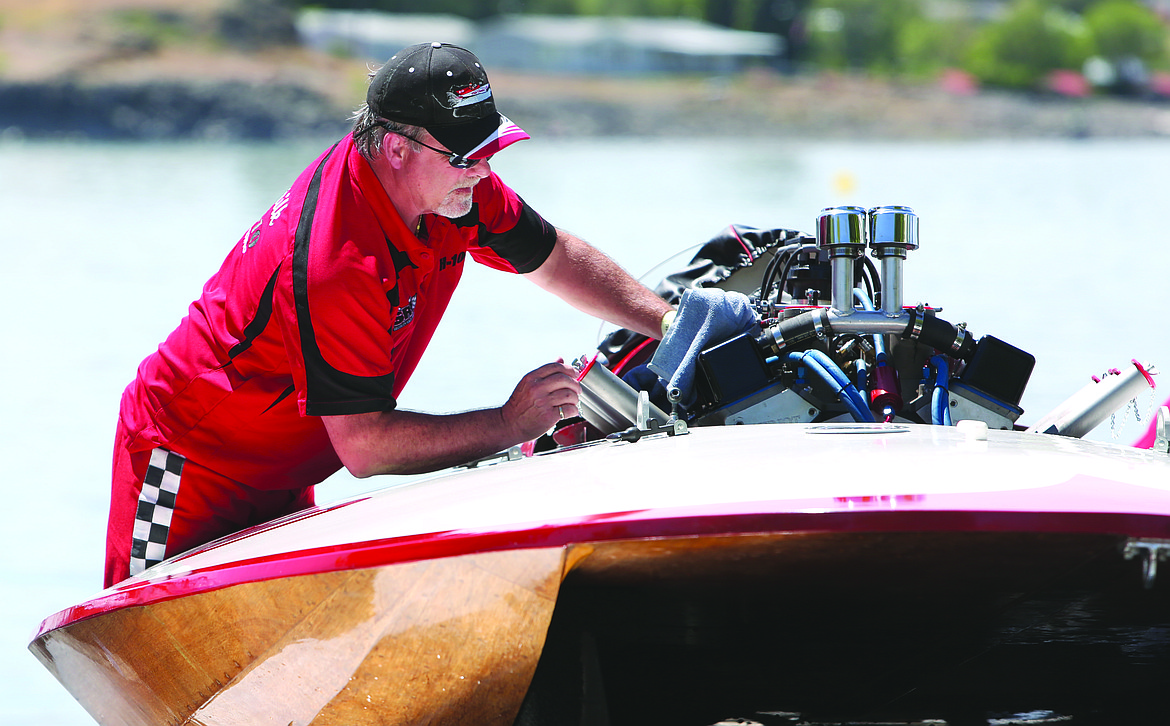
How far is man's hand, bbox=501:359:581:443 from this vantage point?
2352 mm

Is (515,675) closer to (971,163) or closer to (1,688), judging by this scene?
(1,688)

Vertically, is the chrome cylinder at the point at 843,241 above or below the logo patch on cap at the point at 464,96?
below

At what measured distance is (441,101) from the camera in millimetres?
2289

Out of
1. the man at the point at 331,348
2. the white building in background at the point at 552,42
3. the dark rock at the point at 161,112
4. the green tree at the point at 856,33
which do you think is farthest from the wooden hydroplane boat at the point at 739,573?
the green tree at the point at 856,33

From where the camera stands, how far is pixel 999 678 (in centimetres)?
246

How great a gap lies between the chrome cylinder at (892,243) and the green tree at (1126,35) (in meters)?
70.0

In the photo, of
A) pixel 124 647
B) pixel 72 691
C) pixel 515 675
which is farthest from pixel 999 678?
pixel 72 691

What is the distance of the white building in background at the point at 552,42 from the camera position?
5878cm

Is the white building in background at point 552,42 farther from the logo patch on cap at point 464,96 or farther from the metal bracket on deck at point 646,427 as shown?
the metal bracket on deck at point 646,427

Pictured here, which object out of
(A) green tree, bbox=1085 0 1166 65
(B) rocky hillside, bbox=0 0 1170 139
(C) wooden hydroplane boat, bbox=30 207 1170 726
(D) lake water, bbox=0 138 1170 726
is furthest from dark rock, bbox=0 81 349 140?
(C) wooden hydroplane boat, bbox=30 207 1170 726

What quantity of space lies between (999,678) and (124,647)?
1.59 metres

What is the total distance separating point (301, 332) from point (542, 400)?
45cm

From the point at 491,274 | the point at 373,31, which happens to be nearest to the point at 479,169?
the point at 491,274

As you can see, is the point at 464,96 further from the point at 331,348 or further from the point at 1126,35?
the point at 1126,35
